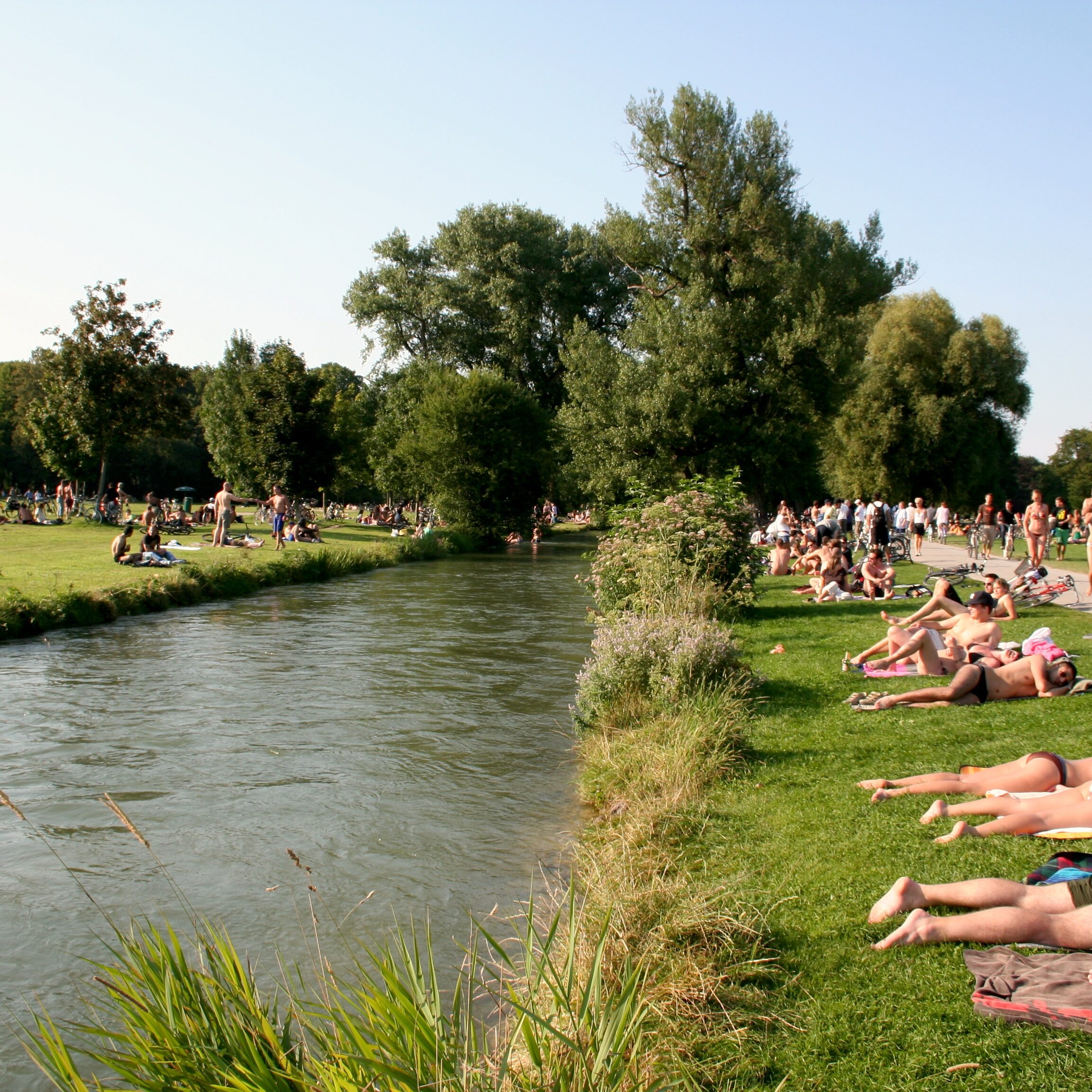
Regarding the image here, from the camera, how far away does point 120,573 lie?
21891 mm

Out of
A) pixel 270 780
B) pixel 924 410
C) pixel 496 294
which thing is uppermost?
pixel 496 294

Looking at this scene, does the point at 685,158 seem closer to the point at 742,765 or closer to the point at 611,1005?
the point at 742,765

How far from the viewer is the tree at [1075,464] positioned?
7738cm

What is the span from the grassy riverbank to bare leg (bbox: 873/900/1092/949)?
15589 millimetres

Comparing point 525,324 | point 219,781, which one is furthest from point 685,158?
point 219,781

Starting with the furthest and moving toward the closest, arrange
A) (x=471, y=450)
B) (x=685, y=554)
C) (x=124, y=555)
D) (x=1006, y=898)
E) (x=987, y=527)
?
1. (x=471, y=450)
2. (x=987, y=527)
3. (x=124, y=555)
4. (x=685, y=554)
5. (x=1006, y=898)

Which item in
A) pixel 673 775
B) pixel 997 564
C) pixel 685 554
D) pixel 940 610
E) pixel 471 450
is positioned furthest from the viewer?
pixel 471 450

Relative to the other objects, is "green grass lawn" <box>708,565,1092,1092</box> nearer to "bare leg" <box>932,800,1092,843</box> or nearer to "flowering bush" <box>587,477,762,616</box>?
"bare leg" <box>932,800,1092,843</box>

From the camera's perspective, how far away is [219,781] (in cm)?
920

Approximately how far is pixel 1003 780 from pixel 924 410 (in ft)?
147

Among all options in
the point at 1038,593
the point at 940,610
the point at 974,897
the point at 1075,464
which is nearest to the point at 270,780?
the point at 974,897

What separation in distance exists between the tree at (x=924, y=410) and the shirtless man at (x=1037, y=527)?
26.4 meters

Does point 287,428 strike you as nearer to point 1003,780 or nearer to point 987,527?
point 987,527

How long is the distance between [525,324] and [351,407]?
11.4 m
